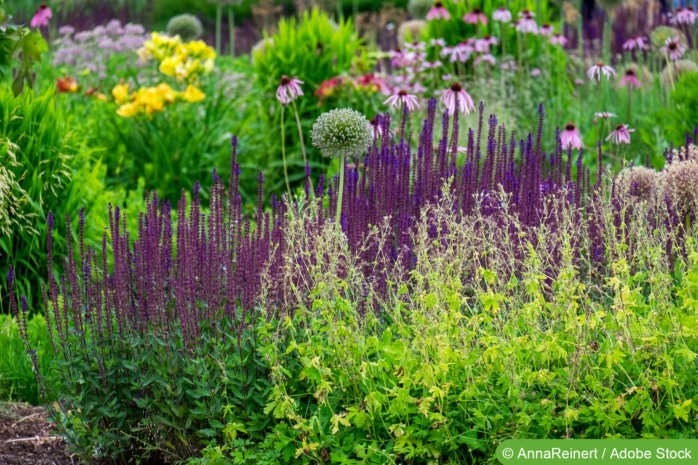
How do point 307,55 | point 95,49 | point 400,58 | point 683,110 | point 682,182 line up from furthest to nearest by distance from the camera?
point 95,49
point 400,58
point 307,55
point 683,110
point 682,182

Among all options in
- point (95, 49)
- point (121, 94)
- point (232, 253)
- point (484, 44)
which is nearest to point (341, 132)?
point (232, 253)

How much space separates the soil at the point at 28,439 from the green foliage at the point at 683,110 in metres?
4.74

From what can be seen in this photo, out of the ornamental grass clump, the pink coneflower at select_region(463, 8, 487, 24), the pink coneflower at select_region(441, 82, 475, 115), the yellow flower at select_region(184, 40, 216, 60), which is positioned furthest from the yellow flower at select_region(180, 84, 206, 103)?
the ornamental grass clump

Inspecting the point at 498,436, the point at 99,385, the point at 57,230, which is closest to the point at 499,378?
the point at 498,436

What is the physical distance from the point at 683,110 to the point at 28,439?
5.05 metres

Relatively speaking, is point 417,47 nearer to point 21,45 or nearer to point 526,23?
point 526,23

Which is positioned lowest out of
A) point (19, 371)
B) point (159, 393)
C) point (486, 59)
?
point (19, 371)

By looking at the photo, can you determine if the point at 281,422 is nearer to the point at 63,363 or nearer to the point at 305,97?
the point at 63,363

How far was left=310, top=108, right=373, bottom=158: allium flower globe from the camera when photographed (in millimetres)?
4156

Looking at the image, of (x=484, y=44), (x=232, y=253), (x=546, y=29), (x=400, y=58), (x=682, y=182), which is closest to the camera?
(x=232, y=253)

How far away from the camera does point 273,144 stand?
7895 millimetres

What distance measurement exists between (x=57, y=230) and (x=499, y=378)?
321cm

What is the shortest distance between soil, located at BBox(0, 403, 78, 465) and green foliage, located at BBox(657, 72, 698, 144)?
4.74m

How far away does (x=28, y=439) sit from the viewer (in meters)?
4.21
